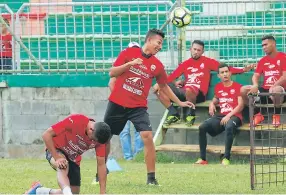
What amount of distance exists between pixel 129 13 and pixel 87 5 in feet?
2.77

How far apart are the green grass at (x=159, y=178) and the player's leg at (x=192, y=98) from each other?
35.4 inches

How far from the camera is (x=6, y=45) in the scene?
18.7 meters

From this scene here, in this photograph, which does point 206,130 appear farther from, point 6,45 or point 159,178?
point 6,45

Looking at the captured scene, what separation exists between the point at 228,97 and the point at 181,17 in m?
1.56

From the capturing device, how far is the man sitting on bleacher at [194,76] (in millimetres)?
17438

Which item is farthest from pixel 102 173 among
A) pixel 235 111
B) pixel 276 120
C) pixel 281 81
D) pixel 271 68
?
pixel 271 68

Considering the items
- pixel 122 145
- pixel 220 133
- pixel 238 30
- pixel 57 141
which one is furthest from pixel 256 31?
pixel 57 141

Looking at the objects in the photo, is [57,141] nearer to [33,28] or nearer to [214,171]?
[214,171]

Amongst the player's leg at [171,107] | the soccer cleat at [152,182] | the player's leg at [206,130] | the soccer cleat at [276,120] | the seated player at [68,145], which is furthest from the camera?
the player's leg at [171,107]

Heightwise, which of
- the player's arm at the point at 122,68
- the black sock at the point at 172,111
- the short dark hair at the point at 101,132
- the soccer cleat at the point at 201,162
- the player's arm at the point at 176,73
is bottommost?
the soccer cleat at the point at 201,162

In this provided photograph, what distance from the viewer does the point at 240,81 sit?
17781 millimetres

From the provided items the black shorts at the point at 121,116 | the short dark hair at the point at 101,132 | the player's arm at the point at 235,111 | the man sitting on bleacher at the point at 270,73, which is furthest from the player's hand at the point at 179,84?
the short dark hair at the point at 101,132

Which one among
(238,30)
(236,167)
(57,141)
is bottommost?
(236,167)

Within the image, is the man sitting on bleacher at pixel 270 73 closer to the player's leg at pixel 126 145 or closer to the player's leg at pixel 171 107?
the player's leg at pixel 171 107
